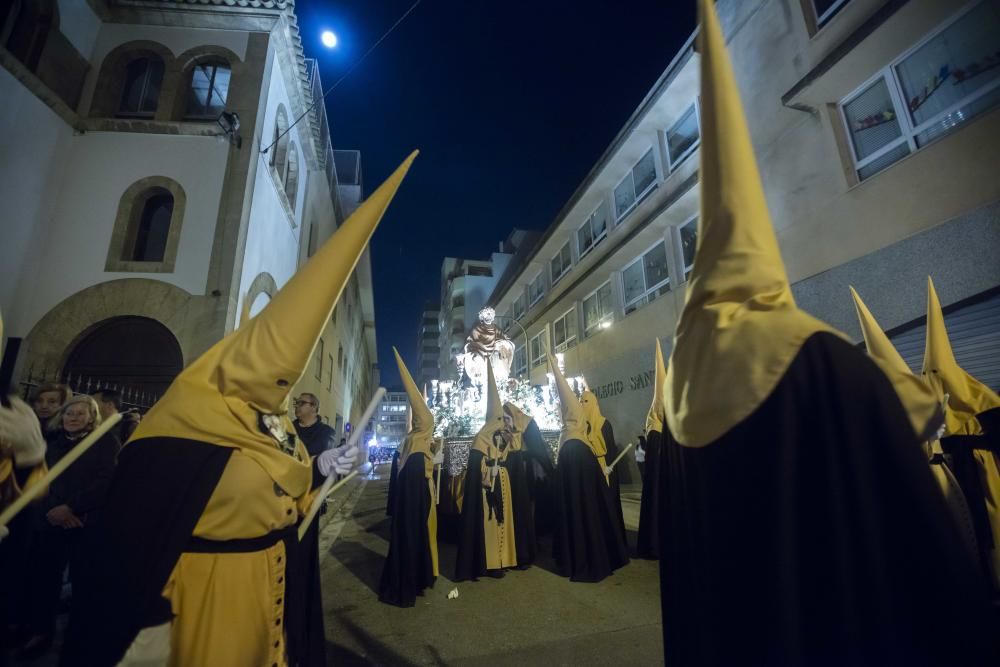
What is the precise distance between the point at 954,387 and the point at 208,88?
14.0 metres

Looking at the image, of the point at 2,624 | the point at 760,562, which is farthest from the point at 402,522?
the point at 760,562

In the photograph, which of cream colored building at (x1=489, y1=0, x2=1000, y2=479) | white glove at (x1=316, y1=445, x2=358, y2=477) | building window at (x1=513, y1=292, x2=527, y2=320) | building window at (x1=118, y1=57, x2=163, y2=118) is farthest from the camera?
building window at (x1=513, y1=292, x2=527, y2=320)

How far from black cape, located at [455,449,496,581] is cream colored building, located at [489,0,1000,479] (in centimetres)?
621

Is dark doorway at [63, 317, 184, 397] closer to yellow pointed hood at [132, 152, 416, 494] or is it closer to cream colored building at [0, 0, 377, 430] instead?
cream colored building at [0, 0, 377, 430]

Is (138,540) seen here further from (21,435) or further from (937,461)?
(937,461)

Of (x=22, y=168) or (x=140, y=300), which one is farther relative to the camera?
(x=140, y=300)

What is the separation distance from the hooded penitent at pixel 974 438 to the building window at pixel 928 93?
3642 millimetres

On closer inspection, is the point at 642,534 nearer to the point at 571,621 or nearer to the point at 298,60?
the point at 571,621

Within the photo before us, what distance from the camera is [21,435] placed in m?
2.98

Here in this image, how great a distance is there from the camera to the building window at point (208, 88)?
32.8ft

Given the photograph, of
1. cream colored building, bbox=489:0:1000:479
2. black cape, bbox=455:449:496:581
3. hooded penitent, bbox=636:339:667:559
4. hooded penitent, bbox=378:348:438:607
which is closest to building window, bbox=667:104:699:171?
cream colored building, bbox=489:0:1000:479

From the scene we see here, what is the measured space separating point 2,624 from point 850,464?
5.20m

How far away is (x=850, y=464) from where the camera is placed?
979 mm

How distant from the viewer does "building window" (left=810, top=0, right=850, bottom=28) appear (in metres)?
7.23
